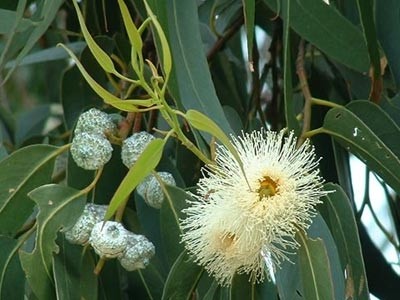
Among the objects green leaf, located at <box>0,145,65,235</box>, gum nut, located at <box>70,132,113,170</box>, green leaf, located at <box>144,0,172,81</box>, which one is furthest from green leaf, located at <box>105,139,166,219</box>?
green leaf, located at <box>0,145,65,235</box>

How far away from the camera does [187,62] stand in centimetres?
118

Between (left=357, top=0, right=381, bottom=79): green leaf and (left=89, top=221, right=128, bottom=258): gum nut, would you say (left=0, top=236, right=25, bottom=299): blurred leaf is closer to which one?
(left=89, top=221, right=128, bottom=258): gum nut

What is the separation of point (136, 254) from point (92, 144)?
0.40ft

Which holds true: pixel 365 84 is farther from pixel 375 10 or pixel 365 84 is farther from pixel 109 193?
pixel 109 193

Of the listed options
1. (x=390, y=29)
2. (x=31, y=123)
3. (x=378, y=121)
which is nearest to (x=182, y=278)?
(x=378, y=121)

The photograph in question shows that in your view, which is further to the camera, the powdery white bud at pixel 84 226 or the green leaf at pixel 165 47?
the powdery white bud at pixel 84 226

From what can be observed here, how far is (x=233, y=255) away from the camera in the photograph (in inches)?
43.2

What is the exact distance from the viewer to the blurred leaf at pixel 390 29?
4.32 feet

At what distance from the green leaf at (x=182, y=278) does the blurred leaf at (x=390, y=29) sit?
0.33m

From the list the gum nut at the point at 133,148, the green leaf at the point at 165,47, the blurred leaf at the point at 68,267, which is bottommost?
the blurred leaf at the point at 68,267

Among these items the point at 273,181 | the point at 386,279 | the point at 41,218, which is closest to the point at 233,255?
the point at 273,181

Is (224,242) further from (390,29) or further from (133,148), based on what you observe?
(390,29)

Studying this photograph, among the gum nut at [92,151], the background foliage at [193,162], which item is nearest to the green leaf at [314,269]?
the background foliage at [193,162]

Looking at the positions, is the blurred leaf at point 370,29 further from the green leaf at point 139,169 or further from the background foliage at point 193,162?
the green leaf at point 139,169
